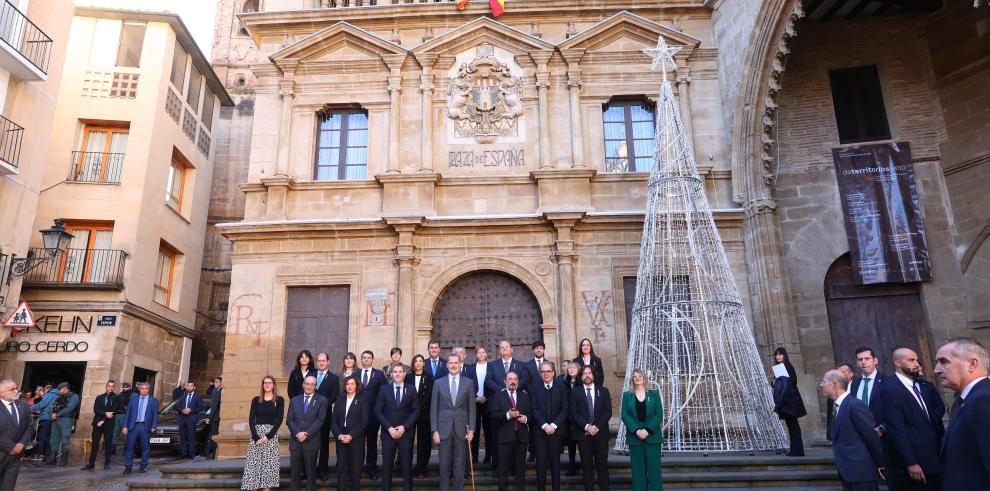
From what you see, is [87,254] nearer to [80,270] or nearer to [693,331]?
[80,270]

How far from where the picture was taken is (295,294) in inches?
510

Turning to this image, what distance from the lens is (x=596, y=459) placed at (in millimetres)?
7879

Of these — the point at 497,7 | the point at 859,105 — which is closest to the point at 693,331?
the point at 859,105

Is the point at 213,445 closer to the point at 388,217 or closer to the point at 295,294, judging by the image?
the point at 295,294

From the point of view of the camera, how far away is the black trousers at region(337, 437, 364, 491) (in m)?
7.88

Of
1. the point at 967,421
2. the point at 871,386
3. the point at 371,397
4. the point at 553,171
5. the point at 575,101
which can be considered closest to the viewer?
the point at 967,421

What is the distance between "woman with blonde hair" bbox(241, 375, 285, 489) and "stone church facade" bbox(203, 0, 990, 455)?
4.44m

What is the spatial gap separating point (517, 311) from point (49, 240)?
8.94 metres

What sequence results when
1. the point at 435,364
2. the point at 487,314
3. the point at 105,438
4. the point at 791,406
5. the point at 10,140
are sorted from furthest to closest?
the point at 10,140, the point at 487,314, the point at 105,438, the point at 435,364, the point at 791,406

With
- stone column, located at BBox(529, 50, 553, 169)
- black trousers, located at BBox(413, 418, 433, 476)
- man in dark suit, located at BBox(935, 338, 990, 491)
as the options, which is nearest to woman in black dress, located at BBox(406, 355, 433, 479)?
black trousers, located at BBox(413, 418, 433, 476)

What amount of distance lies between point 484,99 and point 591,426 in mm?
8103

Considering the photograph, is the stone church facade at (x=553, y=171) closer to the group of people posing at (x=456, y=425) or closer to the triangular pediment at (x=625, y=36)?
the triangular pediment at (x=625, y=36)

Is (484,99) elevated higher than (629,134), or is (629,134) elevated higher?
(484,99)

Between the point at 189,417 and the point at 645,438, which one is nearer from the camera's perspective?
the point at 645,438
